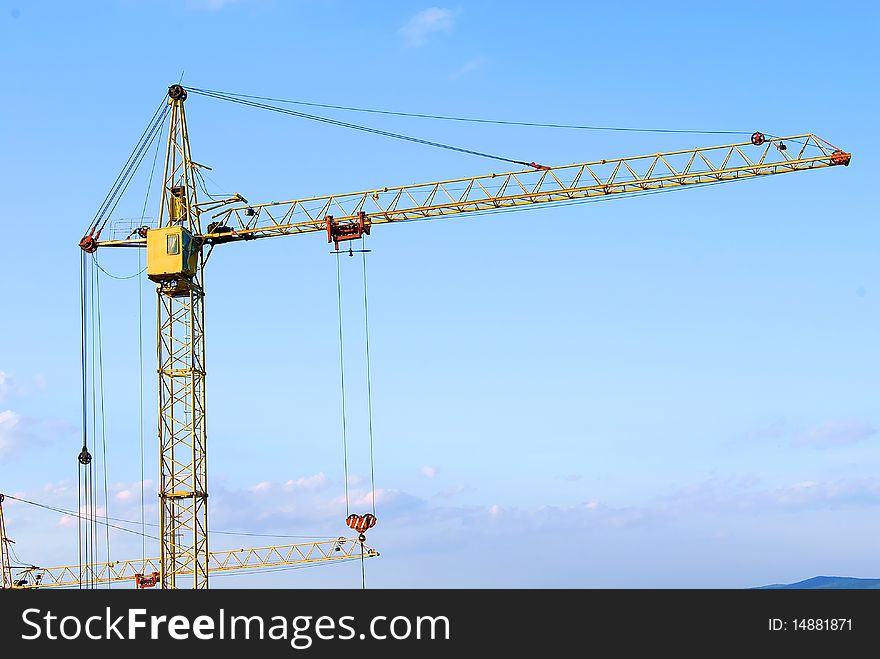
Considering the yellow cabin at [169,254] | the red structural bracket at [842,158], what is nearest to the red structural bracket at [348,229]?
the yellow cabin at [169,254]

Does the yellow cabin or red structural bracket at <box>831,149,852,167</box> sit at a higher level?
red structural bracket at <box>831,149,852,167</box>

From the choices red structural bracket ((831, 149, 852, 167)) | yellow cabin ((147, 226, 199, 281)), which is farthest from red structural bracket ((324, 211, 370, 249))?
red structural bracket ((831, 149, 852, 167))

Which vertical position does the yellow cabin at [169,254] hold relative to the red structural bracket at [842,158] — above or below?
below

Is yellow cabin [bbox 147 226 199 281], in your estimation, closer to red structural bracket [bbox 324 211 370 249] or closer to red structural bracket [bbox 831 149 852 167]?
red structural bracket [bbox 324 211 370 249]

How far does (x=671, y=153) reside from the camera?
90875mm

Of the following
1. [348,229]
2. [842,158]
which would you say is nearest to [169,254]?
[348,229]

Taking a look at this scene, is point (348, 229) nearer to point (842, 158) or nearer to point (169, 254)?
point (169, 254)

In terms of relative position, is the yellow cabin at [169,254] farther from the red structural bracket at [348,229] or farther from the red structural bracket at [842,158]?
the red structural bracket at [842,158]
